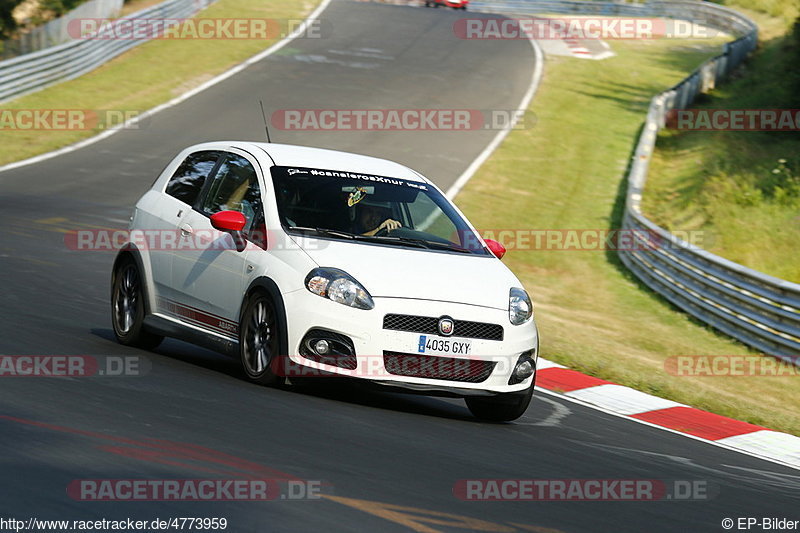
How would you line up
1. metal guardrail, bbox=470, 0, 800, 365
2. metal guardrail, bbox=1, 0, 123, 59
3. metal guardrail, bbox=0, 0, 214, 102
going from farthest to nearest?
metal guardrail, bbox=1, 0, 123, 59, metal guardrail, bbox=0, 0, 214, 102, metal guardrail, bbox=470, 0, 800, 365

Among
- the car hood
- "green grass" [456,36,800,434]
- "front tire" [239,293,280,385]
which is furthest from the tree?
the car hood

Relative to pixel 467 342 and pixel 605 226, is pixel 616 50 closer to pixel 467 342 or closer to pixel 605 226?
pixel 605 226

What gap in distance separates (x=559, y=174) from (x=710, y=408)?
16.0 meters

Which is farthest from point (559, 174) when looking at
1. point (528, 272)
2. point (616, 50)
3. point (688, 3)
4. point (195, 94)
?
point (688, 3)

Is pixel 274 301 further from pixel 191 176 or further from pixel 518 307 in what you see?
pixel 191 176

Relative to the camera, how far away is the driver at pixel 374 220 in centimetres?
863

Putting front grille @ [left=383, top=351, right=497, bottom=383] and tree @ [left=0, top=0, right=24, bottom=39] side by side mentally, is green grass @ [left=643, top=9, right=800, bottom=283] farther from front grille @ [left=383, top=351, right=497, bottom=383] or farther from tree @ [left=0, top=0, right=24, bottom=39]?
tree @ [left=0, top=0, right=24, bottom=39]

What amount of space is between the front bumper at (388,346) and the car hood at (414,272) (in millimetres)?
73

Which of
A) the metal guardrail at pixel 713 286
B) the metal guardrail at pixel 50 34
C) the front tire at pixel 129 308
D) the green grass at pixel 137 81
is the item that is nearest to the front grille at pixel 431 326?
the front tire at pixel 129 308

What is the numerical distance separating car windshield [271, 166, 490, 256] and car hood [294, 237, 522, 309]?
22 cm

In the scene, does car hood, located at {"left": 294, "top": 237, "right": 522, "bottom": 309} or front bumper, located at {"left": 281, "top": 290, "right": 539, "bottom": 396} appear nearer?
front bumper, located at {"left": 281, "top": 290, "right": 539, "bottom": 396}

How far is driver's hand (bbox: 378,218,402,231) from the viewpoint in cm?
873

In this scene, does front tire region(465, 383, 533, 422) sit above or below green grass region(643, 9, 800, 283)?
above

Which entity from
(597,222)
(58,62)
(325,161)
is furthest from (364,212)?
(58,62)
